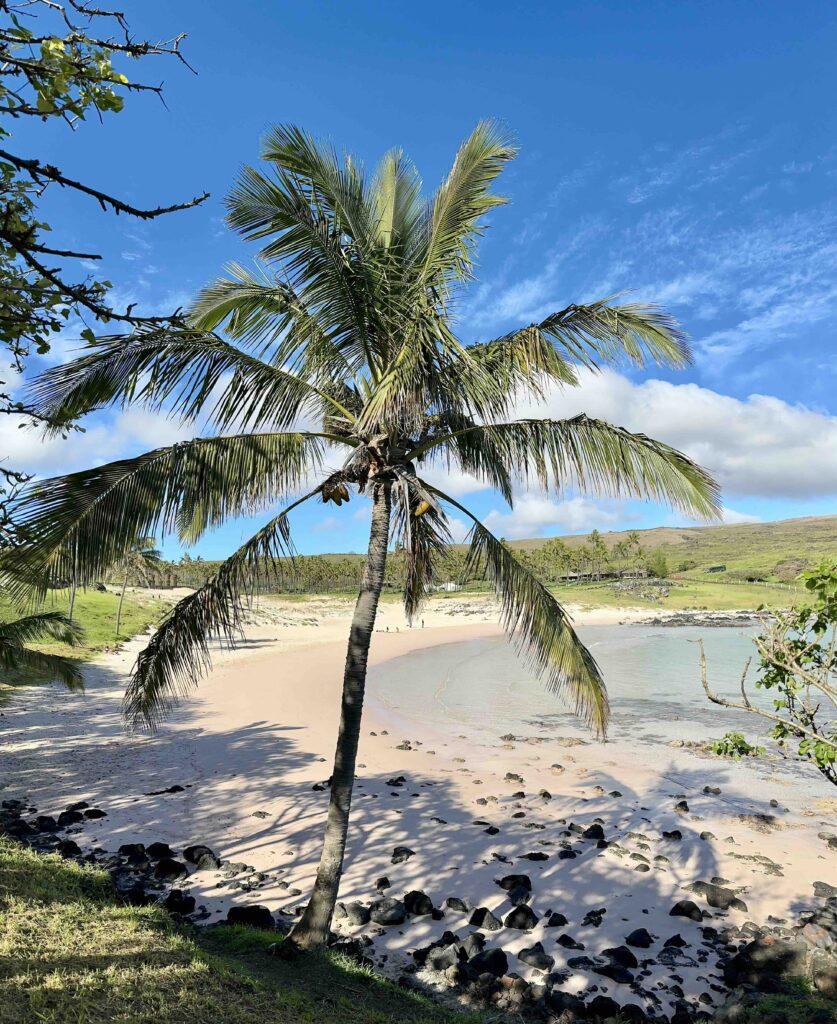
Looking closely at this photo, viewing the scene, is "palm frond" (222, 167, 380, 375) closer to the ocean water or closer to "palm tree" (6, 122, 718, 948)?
"palm tree" (6, 122, 718, 948)

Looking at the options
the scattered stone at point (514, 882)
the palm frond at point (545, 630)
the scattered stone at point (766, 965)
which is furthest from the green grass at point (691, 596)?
the palm frond at point (545, 630)

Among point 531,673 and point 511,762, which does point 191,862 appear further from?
point 531,673

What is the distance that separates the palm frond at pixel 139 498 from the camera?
505 cm

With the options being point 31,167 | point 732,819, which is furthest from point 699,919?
point 31,167

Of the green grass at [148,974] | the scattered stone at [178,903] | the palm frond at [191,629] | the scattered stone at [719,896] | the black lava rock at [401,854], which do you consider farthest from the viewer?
the black lava rock at [401,854]

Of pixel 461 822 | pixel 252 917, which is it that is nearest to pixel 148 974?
pixel 252 917

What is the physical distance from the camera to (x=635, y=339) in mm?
6270

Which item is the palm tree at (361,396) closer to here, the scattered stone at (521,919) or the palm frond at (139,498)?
the palm frond at (139,498)

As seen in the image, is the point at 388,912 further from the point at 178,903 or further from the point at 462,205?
the point at 462,205

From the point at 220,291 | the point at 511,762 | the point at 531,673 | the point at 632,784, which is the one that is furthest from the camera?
the point at 531,673

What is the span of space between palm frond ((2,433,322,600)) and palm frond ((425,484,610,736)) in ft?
5.48

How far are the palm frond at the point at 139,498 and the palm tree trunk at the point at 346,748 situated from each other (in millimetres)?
1162

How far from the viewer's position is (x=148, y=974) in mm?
4727

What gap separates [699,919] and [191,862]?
6582 millimetres
